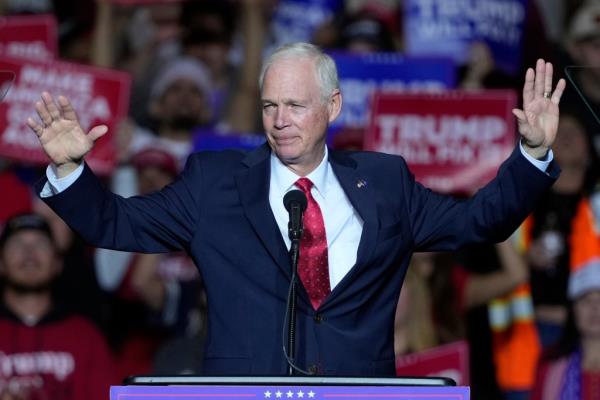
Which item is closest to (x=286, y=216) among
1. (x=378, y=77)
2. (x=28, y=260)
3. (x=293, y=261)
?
(x=293, y=261)

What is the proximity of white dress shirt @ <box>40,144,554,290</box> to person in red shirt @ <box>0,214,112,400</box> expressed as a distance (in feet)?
8.89

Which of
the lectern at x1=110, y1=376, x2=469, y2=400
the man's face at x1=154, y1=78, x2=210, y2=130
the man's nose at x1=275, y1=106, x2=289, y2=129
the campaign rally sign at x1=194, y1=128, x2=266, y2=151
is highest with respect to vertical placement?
the man's nose at x1=275, y1=106, x2=289, y2=129

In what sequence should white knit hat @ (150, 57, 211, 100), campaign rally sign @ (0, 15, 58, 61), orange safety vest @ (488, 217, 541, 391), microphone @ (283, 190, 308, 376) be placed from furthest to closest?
white knit hat @ (150, 57, 211, 100) → campaign rally sign @ (0, 15, 58, 61) → orange safety vest @ (488, 217, 541, 391) → microphone @ (283, 190, 308, 376)

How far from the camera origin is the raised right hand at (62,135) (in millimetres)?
4008

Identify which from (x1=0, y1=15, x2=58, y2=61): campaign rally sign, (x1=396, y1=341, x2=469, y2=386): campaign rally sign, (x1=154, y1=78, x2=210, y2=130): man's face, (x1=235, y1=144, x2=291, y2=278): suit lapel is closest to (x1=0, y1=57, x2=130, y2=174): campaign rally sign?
(x1=0, y1=15, x2=58, y2=61): campaign rally sign

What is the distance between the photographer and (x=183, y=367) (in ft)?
23.0

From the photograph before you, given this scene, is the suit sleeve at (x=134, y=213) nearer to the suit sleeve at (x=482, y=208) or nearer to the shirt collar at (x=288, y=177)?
the shirt collar at (x=288, y=177)

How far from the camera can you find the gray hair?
4.15 meters

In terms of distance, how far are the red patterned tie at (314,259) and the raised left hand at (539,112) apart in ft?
1.93

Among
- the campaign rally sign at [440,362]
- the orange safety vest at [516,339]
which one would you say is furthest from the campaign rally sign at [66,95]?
the orange safety vest at [516,339]

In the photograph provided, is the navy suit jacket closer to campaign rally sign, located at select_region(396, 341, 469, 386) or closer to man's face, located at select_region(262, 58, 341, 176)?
man's face, located at select_region(262, 58, 341, 176)

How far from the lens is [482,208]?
430cm

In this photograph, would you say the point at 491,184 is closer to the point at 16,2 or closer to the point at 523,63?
the point at 523,63

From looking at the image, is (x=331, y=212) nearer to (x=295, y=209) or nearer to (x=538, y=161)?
(x=295, y=209)
